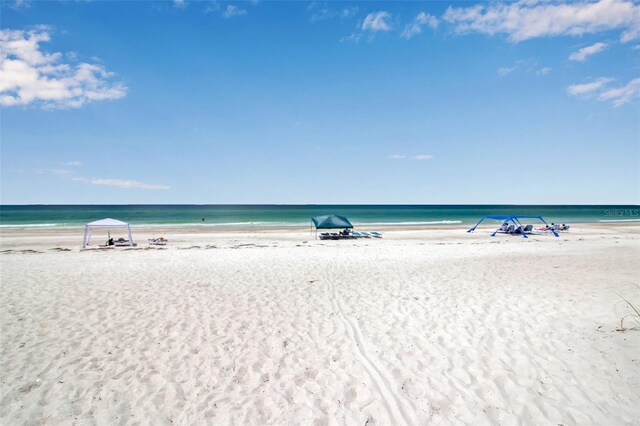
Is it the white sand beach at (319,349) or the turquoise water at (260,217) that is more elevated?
the turquoise water at (260,217)

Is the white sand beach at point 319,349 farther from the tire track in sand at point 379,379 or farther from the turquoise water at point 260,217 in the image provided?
the turquoise water at point 260,217

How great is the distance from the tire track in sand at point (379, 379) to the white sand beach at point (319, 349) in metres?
0.02

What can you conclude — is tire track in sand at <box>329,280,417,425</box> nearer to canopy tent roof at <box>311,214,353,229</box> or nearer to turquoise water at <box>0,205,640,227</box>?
canopy tent roof at <box>311,214,353,229</box>

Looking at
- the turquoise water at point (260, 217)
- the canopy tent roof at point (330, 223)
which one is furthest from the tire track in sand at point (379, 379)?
the turquoise water at point (260, 217)

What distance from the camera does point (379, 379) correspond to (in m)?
4.65

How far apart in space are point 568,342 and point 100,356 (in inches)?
300

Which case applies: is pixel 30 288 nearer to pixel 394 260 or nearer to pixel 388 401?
pixel 388 401

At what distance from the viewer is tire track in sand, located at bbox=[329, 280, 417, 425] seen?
393cm

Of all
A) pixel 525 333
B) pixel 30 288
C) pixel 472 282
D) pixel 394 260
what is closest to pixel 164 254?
pixel 30 288

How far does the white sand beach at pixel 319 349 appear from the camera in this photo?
4.05 meters

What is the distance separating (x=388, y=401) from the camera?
4.18 metres

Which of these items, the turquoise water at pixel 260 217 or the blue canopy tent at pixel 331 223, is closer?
the blue canopy tent at pixel 331 223

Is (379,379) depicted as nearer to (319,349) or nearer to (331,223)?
(319,349)

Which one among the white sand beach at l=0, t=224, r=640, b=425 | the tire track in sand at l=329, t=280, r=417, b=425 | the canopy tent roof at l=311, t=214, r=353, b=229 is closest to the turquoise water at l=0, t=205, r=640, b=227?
the canopy tent roof at l=311, t=214, r=353, b=229
